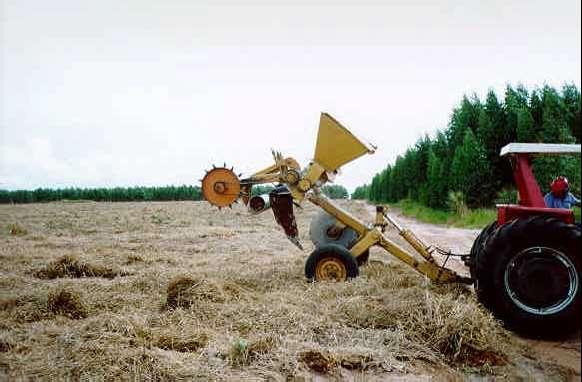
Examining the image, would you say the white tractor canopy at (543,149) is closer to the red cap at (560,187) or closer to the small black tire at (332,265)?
the red cap at (560,187)

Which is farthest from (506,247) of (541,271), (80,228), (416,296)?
(80,228)

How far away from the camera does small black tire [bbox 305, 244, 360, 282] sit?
6359 millimetres

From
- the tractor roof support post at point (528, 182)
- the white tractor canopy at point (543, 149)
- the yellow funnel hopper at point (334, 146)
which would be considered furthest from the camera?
the yellow funnel hopper at point (334, 146)

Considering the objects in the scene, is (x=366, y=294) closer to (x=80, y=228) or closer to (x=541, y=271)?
(x=541, y=271)

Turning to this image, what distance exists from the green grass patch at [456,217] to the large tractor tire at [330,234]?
9.90 m

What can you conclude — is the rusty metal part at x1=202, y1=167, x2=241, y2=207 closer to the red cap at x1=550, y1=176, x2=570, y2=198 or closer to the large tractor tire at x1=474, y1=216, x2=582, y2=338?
the large tractor tire at x1=474, y1=216, x2=582, y2=338

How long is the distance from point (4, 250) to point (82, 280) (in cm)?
390

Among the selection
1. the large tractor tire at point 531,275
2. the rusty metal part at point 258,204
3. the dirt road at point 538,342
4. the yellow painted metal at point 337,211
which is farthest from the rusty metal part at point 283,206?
the dirt road at point 538,342

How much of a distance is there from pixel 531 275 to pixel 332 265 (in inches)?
100

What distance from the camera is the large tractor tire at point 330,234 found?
789cm

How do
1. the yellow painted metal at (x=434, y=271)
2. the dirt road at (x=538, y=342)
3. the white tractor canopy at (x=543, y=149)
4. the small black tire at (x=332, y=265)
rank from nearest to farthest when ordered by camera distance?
the dirt road at (x=538, y=342)
the white tractor canopy at (x=543, y=149)
the yellow painted metal at (x=434, y=271)
the small black tire at (x=332, y=265)

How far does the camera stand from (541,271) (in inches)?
177

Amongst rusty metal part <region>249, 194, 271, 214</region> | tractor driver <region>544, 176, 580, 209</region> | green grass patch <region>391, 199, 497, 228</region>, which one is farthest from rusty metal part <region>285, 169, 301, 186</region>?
green grass patch <region>391, 199, 497, 228</region>

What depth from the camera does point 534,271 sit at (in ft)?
14.9
